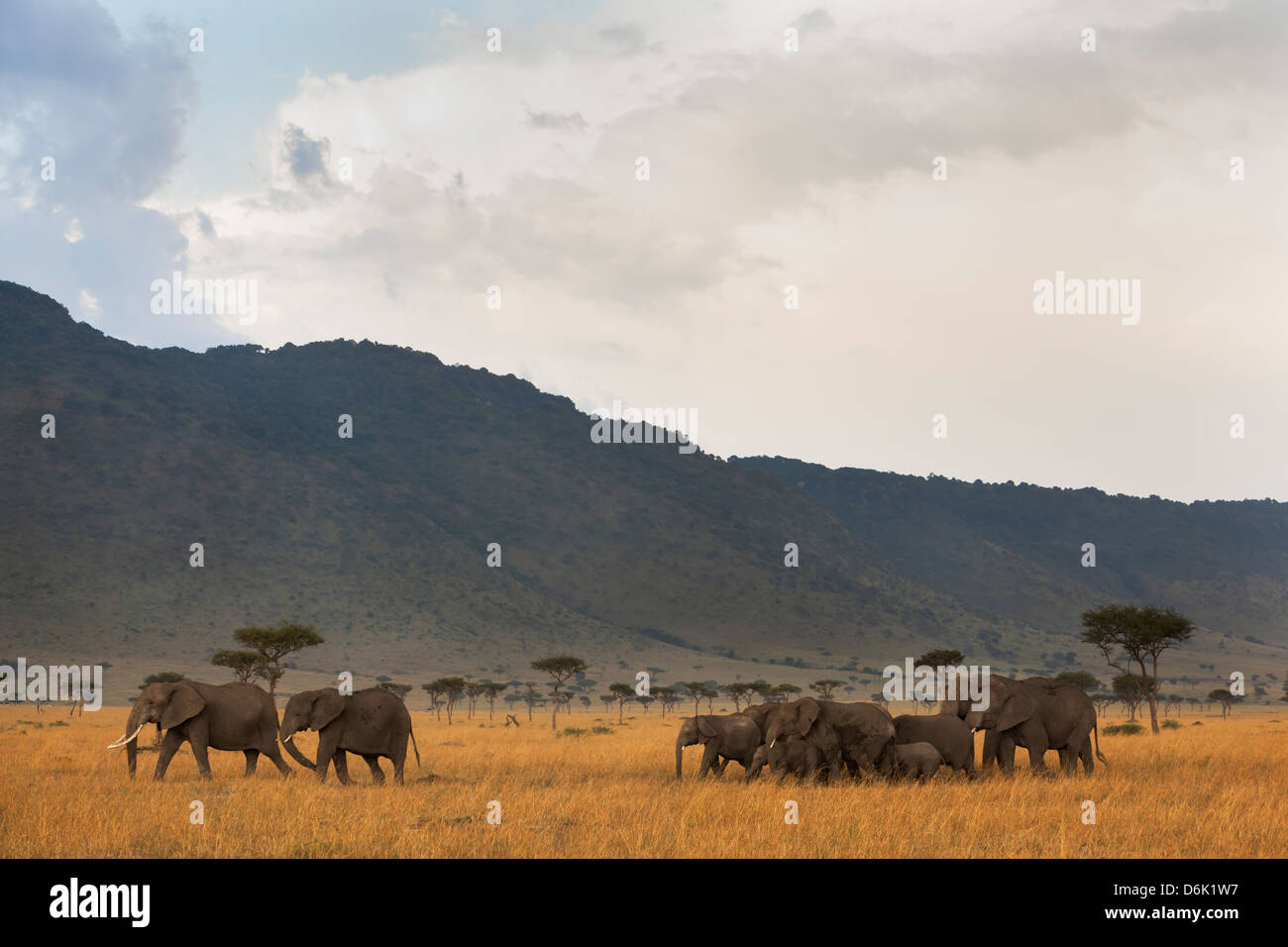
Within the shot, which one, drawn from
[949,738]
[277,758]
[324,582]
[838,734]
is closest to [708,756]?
[838,734]

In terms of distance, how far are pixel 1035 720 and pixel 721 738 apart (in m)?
6.52

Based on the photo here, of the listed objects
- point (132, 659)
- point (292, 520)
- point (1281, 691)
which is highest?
point (292, 520)

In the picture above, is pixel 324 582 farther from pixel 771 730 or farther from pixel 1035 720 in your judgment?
pixel 1035 720

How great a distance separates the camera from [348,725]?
2198 cm

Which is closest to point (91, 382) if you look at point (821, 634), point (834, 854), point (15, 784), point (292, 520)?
point (292, 520)

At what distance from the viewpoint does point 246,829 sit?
600 inches

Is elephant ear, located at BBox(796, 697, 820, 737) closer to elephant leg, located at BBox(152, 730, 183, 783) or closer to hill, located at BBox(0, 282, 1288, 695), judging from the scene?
elephant leg, located at BBox(152, 730, 183, 783)

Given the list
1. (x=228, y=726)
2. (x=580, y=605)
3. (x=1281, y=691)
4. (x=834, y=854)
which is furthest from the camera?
(x=580, y=605)

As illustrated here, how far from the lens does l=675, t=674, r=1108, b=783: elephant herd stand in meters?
21.8

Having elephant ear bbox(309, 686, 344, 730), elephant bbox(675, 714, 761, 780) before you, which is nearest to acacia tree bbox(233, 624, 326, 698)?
elephant ear bbox(309, 686, 344, 730)

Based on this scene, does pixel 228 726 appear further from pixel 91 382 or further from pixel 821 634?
pixel 91 382

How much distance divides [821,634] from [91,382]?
129 metres

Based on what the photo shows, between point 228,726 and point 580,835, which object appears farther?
point 228,726
